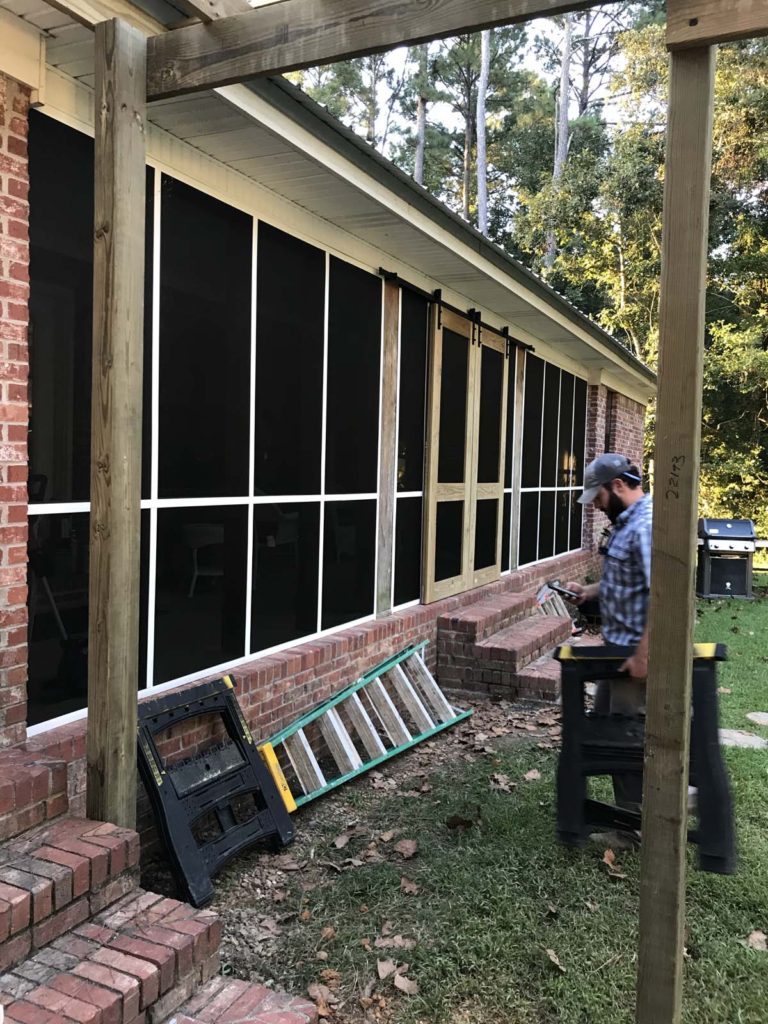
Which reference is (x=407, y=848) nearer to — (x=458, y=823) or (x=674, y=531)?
(x=458, y=823)

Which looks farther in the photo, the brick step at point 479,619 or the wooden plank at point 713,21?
the brick step at point 479,619

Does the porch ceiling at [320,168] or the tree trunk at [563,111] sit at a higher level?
the tree trunk at [563,111]

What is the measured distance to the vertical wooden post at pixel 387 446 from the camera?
19.4ft

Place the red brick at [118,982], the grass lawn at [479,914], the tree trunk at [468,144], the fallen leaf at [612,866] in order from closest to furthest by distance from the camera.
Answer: the red brick at [118,982], the grass lawn at [479,914], the fallen leaf at [612,866], the tree trunk at [468,144]

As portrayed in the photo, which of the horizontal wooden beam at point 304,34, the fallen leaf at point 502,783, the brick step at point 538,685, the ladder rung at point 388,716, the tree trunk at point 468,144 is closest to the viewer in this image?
the horizontal wooden beam at point 304,34

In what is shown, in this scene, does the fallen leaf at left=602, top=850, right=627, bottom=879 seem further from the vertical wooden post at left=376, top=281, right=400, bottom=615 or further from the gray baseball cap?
the vertical wooden post at left=376, top=281, right=400, bottom=615

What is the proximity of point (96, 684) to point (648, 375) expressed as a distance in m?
11.6

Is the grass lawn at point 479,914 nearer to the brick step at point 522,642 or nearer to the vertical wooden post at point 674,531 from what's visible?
the vertical wooden post at point 674,531

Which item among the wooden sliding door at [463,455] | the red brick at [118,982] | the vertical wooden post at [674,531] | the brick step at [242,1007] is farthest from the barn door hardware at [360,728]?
the vertical wooden post at [674,531]

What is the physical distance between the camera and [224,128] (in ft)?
11.9

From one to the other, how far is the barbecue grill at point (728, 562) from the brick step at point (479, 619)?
5.99 meters

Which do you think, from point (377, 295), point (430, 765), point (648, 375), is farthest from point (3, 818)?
point (648, 375)

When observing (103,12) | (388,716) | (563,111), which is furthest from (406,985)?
(563,111)

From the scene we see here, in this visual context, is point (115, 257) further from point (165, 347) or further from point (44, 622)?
point (44, 622)
